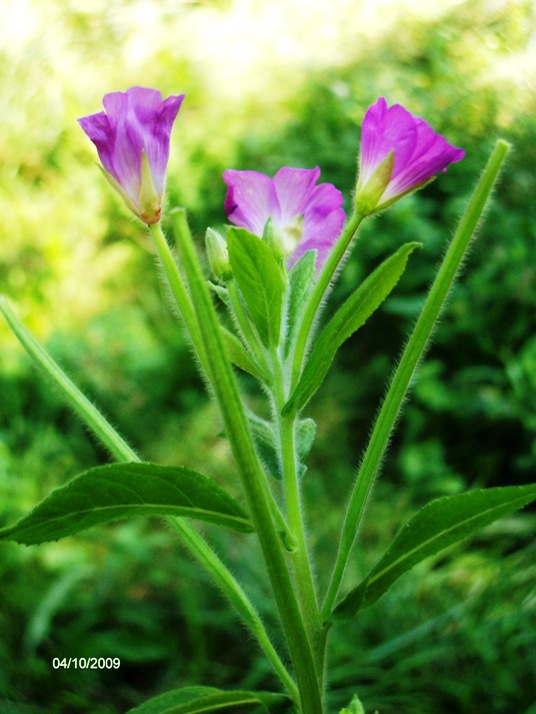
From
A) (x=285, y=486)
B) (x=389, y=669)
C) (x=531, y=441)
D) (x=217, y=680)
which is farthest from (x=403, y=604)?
Result: (x=285, y=486)

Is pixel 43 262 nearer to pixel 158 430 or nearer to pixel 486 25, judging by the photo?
pixel 158 430

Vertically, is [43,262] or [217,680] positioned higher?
[43,262]

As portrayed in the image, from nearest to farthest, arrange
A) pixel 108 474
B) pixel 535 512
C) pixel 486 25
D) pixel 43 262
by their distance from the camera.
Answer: pixel 108 474
pixel 535 512
pixel 486 25
pixel 43 262

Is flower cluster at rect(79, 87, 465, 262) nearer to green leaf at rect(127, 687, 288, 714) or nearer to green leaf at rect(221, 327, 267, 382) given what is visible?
green leaf at rect(221, 327, 267, 382)

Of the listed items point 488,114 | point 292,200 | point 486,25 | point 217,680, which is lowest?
point 217,680
